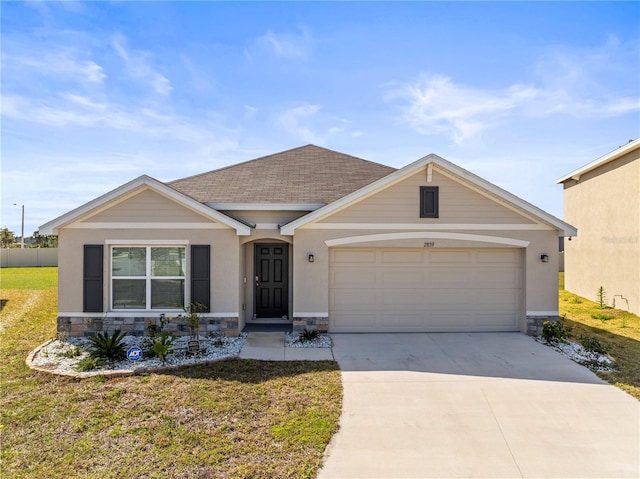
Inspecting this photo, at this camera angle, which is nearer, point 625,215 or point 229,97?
point 229,97

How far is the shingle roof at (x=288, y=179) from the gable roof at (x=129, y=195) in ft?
3.19

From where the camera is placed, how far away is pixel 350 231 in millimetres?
9312

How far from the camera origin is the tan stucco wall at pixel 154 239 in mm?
8945

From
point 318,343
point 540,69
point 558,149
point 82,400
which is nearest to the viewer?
point 82,400

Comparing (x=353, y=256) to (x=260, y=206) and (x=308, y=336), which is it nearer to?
(x=308, y=336)

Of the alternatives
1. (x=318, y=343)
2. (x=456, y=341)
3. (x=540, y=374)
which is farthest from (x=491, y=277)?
(x=318, y=343)

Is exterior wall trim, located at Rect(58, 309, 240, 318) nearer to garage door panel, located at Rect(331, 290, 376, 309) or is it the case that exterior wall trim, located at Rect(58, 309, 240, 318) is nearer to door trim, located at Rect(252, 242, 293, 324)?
door trim, located at Rect(252, 242, 293, 324)

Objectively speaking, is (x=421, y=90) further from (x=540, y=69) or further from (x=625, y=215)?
(x=625, y=215)

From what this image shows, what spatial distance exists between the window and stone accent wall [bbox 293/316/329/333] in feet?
12.0

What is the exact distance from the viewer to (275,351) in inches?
311

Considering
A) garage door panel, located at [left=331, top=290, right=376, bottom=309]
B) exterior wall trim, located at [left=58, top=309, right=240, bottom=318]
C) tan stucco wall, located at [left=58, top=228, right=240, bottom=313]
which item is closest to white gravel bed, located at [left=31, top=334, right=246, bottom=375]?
exterior wall trim, located at [left=58, top=309, right=240, bottom=318]

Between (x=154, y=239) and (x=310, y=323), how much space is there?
14.2 ft

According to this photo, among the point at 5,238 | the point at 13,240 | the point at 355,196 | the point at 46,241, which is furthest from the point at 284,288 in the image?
the point at 13,240

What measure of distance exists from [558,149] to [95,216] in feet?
46.8
